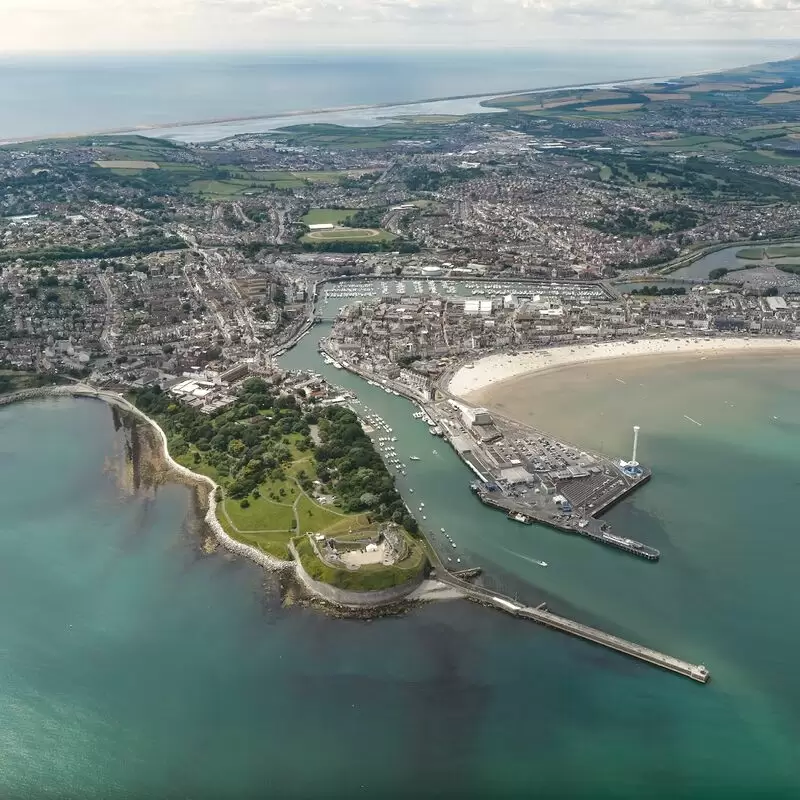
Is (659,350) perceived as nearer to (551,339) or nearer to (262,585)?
(551,339)

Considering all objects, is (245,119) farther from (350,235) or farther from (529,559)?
(529,559)

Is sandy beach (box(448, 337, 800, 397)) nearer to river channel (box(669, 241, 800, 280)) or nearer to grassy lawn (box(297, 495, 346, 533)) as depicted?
grassy lawn (box(297, 495, 346, 533))

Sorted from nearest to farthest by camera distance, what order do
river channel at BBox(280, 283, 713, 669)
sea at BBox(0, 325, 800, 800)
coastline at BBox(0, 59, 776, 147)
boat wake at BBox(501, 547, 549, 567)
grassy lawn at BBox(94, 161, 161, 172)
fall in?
sea at BBox(0, 325, 800, 800)
river channel at BBox(280, 283, 713, 669)
boat wake at BBox(501, 547, 549, 567)
grassy lawn at BBox(94, 161, 161, 172)
coastline at BBox(0, 59, 776, 147)

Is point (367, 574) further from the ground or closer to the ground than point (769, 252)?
closer to the ground

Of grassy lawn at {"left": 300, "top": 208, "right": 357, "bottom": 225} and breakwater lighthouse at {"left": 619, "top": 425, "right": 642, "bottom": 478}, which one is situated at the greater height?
grassy lawn at {"left": 300, "top": 208, "right": 357, "bottom": 225}

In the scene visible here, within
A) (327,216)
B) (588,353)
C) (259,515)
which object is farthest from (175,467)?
(327,216)

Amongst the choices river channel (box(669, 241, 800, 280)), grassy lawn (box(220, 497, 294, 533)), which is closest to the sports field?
river channel (box(669, 241, 800, 280))
